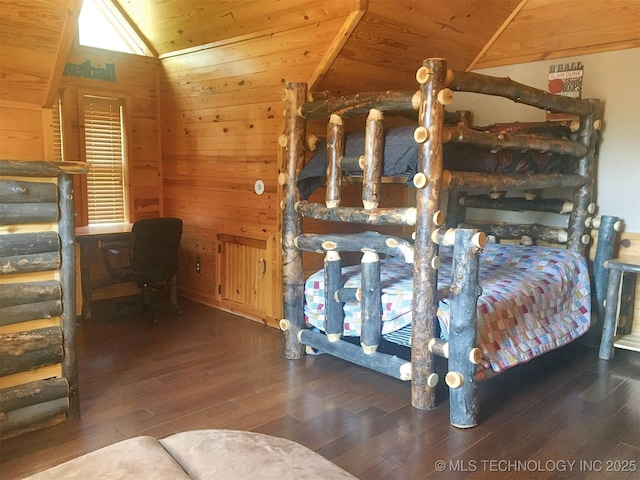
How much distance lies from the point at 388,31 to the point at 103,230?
2770 mm

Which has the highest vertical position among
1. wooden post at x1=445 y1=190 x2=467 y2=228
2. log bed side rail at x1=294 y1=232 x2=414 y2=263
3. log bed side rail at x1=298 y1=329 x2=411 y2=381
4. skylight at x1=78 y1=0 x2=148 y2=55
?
skylight at x1=78 y1=0 x2=148 y2=55

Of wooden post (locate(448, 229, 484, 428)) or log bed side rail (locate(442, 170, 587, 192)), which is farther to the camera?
log bed side rail (locate(442, 170, 587, 192))

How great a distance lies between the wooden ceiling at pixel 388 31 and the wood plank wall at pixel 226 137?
104 millimetres

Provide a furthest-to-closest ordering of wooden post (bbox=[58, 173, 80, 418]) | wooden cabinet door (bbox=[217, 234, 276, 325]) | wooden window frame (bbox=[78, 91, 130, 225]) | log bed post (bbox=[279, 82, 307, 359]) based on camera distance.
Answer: wooden window frame (bbox=[78, 91, 130, 225]) → wooden cabinet door (bbox=[217, 234, 276, 325]) → log bed post (bbox=[279, 82, 307, 359]) → wooden post (bbox=[58, 173, 80, 418])

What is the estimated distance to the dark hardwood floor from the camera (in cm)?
236

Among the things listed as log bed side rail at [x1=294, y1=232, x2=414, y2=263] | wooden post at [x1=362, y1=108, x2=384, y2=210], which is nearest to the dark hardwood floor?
log bed side rail at [x1=294, y1=232, x2=414, y2=263]

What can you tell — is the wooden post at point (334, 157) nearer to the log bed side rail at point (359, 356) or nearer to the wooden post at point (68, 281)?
the log bed side rail at point (359, 356)

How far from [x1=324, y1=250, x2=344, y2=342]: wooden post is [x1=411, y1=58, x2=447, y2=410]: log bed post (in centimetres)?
61

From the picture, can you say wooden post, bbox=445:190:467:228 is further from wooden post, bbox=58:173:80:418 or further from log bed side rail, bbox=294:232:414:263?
wooden post, bbox=58:173:80:418

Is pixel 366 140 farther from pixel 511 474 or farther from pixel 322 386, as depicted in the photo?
pixel 511 474

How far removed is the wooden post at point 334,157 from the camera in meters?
3.21

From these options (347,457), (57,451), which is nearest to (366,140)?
(347,457)

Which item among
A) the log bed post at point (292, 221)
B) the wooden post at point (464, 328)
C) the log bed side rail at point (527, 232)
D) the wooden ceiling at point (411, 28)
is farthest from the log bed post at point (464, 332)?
the wooden ceiling at point (411, 28)

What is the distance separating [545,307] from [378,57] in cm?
203
